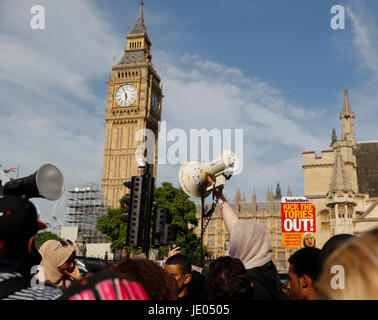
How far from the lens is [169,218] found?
7574 mm

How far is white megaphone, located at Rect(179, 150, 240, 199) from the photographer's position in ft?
14.8

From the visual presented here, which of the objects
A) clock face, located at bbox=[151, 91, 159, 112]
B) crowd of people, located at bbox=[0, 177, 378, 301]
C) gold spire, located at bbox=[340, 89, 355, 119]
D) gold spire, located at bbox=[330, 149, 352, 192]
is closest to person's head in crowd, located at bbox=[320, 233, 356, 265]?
crowd of people, located at bbox=[0, 177, 378, 301]

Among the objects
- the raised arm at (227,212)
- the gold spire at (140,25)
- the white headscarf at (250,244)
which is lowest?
the white headscarf at (250,244)

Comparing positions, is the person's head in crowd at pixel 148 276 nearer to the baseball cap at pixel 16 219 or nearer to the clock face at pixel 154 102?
the baseball cap at pixel 16 219

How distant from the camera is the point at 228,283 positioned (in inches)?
91.8

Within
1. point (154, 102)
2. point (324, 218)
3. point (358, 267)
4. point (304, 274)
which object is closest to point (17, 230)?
point (358, 267)

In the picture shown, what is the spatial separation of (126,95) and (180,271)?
69.0m

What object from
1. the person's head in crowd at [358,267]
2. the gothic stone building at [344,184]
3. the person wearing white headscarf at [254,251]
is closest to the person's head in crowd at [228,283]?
the person wearing white headscarf at [254,251]

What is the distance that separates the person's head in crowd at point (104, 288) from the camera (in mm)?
1378

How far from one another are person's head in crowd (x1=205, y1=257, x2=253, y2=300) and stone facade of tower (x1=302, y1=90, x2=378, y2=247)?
81.2ft

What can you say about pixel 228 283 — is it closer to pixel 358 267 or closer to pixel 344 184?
pixel 358 267

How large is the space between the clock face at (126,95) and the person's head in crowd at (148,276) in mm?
70037

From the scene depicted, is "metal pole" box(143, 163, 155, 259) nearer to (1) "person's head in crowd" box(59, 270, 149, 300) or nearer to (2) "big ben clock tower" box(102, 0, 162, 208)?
(1) "person's head in crowd" box(59, 270, 149, 300)
